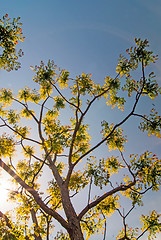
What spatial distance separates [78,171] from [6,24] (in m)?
7.53

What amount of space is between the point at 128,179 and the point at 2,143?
6905 mm

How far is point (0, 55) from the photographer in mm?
6879

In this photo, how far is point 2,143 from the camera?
907 centimetres

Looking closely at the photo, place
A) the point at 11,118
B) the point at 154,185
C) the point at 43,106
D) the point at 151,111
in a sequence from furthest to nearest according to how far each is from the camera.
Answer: the point at 11,118 < the point at 43,106 < the point at 151,111 < the point at 154,185

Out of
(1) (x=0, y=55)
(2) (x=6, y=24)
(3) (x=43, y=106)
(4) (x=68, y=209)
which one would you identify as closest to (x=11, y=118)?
(3) (x=43, y=106)

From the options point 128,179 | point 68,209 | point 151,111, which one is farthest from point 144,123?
point 68,209

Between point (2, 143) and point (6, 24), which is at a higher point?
point (6, 24)

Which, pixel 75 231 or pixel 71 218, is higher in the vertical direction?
pixel 71 218

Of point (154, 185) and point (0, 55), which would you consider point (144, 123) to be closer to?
point (154, 185)

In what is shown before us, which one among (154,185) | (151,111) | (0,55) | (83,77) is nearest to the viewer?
(154,185)

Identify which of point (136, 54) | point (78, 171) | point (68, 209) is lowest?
point (68, 209)

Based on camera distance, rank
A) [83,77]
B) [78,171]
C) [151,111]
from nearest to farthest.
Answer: [151,111] < [78,171] < [83,77]

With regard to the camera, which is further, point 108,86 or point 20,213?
point 108,86

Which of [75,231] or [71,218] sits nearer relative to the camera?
[75,231]
